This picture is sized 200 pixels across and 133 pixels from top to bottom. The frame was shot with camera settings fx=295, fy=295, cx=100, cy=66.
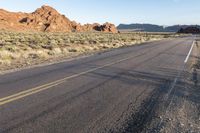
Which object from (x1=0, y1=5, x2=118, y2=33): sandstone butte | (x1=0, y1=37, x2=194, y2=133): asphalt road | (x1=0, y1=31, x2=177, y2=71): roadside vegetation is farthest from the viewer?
(x1=0, y1=5, x2=118, y2=33): sandstone butte

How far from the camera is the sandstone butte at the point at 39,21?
118m

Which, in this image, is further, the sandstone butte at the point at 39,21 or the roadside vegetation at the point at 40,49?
the sandstone butte at the point at 39,21

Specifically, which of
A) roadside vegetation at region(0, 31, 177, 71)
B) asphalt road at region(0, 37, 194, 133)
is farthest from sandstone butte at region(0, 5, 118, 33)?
asphalt road at region(0, 37, 194, 133)

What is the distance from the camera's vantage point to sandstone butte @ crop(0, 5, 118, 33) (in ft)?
389

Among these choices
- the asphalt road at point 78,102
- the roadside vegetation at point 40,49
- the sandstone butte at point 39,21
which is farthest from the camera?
the sandstone butte at point 39,21

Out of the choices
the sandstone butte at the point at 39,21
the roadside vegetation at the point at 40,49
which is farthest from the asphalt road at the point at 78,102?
the sandstone butte at the point at 39,21

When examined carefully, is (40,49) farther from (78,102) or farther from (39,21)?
(39,21)

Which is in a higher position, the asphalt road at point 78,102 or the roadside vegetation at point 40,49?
the asphalt road at point 78,102

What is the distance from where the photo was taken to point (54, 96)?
25.8 feet

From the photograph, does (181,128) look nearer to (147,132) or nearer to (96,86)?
(147,132)

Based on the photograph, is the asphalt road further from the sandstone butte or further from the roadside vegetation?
the sandstone butte

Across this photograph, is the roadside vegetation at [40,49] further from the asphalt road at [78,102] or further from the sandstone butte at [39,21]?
the sandstone butte at [39,21]

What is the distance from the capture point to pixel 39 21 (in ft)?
456

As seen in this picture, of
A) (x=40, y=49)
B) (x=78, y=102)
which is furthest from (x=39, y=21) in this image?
(x=78, y=102)
